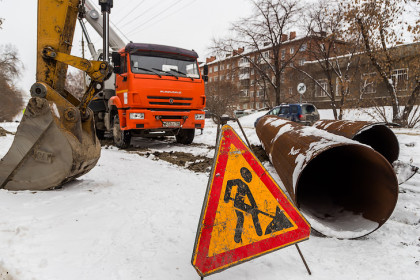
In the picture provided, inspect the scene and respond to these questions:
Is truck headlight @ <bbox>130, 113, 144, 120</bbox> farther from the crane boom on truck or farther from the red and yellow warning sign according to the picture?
the red and yellow warning sign

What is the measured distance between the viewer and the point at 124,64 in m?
8.34

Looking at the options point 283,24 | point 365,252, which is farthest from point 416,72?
point 365,252

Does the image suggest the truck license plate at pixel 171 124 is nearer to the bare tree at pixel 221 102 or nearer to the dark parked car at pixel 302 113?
the dark parked car at pixel 302 113

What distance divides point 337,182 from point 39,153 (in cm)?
413

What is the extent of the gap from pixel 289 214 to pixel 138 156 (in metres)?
5.84

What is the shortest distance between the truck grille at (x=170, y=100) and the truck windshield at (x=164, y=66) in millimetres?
692

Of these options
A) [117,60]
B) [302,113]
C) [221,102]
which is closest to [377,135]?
[117,60]

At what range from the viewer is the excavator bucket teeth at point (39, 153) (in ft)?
12.0

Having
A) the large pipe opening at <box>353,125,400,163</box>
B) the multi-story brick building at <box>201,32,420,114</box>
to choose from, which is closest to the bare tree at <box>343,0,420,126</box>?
the multi-story brick building at <box>201,32,420,114</box>

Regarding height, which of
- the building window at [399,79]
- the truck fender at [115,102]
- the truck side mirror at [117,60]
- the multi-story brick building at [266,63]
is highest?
the multi-story brick building at [266,63]

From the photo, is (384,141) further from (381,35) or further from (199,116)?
(381,35)

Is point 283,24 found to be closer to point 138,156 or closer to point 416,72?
point 416,72

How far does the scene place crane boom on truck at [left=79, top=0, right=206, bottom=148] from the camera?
8.04 m

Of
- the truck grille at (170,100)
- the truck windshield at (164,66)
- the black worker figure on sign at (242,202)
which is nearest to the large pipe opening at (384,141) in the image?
the black worker figure on sign at (242,202)
